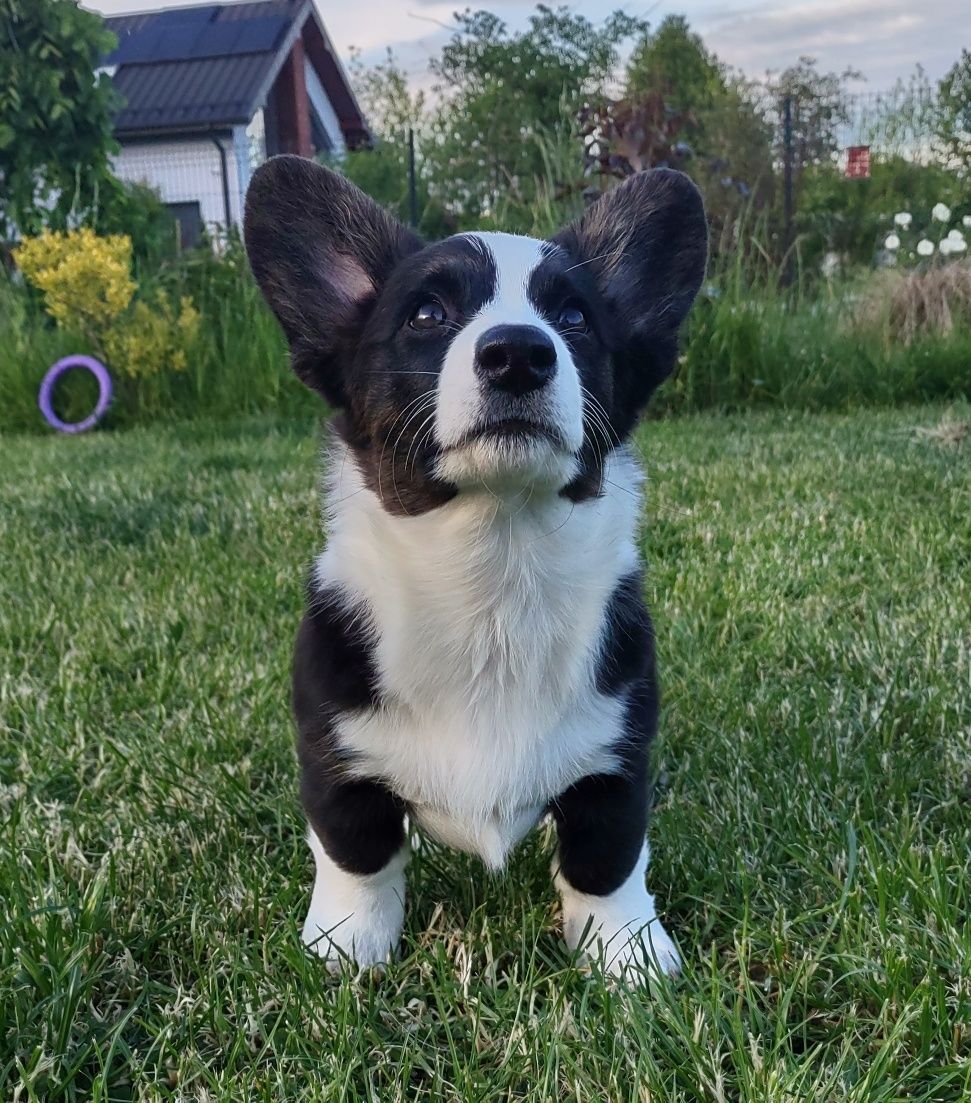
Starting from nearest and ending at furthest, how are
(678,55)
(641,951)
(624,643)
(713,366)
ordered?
1. (641,951)
2. (624,643)
3. (713,366)
4. (678,55)

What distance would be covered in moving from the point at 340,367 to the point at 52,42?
7.08m

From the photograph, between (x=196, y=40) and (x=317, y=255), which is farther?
(x=196, y=40)

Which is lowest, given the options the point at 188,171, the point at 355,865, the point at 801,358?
the point at 355,865

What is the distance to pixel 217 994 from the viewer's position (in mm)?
1309

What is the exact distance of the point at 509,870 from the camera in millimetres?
1653

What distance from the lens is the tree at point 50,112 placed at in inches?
282

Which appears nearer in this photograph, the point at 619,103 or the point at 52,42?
the point at 619,103

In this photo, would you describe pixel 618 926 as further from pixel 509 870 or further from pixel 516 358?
pixel 516 358

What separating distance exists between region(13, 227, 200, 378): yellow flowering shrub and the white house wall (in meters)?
9.85

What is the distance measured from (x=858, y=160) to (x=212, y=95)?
10.0 meters

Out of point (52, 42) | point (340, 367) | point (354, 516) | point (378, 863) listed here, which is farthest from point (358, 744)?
point (52, 42)

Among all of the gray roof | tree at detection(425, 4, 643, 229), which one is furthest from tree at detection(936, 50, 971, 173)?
the gray roof

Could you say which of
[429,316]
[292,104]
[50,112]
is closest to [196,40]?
[292,104]

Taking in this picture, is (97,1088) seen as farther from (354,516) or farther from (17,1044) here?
(354,516)
